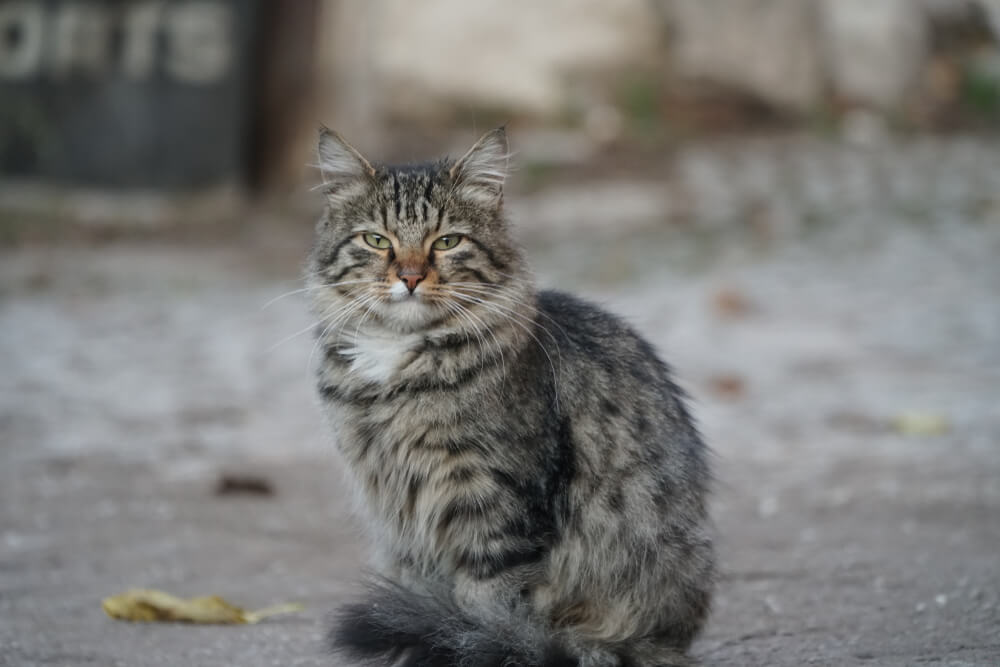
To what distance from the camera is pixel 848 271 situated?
837 cm

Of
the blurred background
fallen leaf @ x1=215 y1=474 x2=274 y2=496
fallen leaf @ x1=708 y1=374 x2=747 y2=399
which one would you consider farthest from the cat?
fallen leaf @ x1=708 y1=374 x2=747 y2=399

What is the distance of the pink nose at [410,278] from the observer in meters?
3.21

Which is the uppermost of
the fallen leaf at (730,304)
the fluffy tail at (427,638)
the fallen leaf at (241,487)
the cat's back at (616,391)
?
the cat's back at (616,391)

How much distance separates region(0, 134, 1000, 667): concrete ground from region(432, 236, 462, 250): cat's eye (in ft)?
2.70

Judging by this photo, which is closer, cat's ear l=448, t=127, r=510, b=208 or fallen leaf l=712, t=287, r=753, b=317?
cat's ear l=448, t=127, r=510, b=208

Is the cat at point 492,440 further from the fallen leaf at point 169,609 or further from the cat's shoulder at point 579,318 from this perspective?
the fallen leaf at point 169,609

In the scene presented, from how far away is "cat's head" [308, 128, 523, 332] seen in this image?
326 cm

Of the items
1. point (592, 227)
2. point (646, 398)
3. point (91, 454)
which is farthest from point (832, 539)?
point (592, 227)

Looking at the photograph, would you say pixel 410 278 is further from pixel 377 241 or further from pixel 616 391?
pixel 616 391

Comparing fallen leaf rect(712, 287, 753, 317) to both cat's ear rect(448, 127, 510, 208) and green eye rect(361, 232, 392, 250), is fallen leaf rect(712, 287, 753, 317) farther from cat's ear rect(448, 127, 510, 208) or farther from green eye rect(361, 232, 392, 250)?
green eye rect(361, 232, 392, 250)

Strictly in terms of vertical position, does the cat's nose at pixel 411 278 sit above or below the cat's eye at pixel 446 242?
below

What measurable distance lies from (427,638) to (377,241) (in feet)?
3.55

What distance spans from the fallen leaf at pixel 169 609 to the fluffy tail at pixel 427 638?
0.80 meters

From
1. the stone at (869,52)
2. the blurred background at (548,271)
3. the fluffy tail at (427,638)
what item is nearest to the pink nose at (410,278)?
the blurred background at (548,271)
